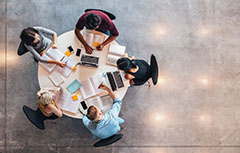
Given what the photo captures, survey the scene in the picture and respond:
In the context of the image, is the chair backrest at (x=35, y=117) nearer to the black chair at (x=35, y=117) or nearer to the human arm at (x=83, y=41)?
the black chair at (x=35, y=117)

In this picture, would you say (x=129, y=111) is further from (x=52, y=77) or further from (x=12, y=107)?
(x=12, y=107)

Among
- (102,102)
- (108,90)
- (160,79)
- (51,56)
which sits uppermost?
(51,56)

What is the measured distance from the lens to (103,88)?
115 inches

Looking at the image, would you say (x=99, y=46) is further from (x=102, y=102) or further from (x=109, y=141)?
(x=109, y=141)

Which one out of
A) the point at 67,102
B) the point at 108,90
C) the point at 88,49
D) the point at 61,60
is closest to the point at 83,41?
the point at 88,49

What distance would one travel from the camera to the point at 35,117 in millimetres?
2887

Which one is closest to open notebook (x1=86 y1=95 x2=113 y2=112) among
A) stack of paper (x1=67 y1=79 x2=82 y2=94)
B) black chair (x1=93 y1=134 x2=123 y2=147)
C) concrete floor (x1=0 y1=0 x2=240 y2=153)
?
stack of paper (x1=67 y1=79 x2=82 y2=94)

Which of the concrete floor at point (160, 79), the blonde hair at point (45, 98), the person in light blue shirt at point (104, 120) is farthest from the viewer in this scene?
the concrete floor at point (160, 79)

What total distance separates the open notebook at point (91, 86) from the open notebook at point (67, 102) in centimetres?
11

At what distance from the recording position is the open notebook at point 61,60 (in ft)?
9.63

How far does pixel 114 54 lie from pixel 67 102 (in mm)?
919

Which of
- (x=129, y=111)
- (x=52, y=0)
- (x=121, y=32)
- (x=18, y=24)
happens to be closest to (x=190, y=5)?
(x=121, y=32)

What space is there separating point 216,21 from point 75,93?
3066mm

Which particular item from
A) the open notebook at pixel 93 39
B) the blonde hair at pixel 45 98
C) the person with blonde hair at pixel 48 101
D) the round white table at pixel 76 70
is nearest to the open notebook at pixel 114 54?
the round white table at pixel 76 70
